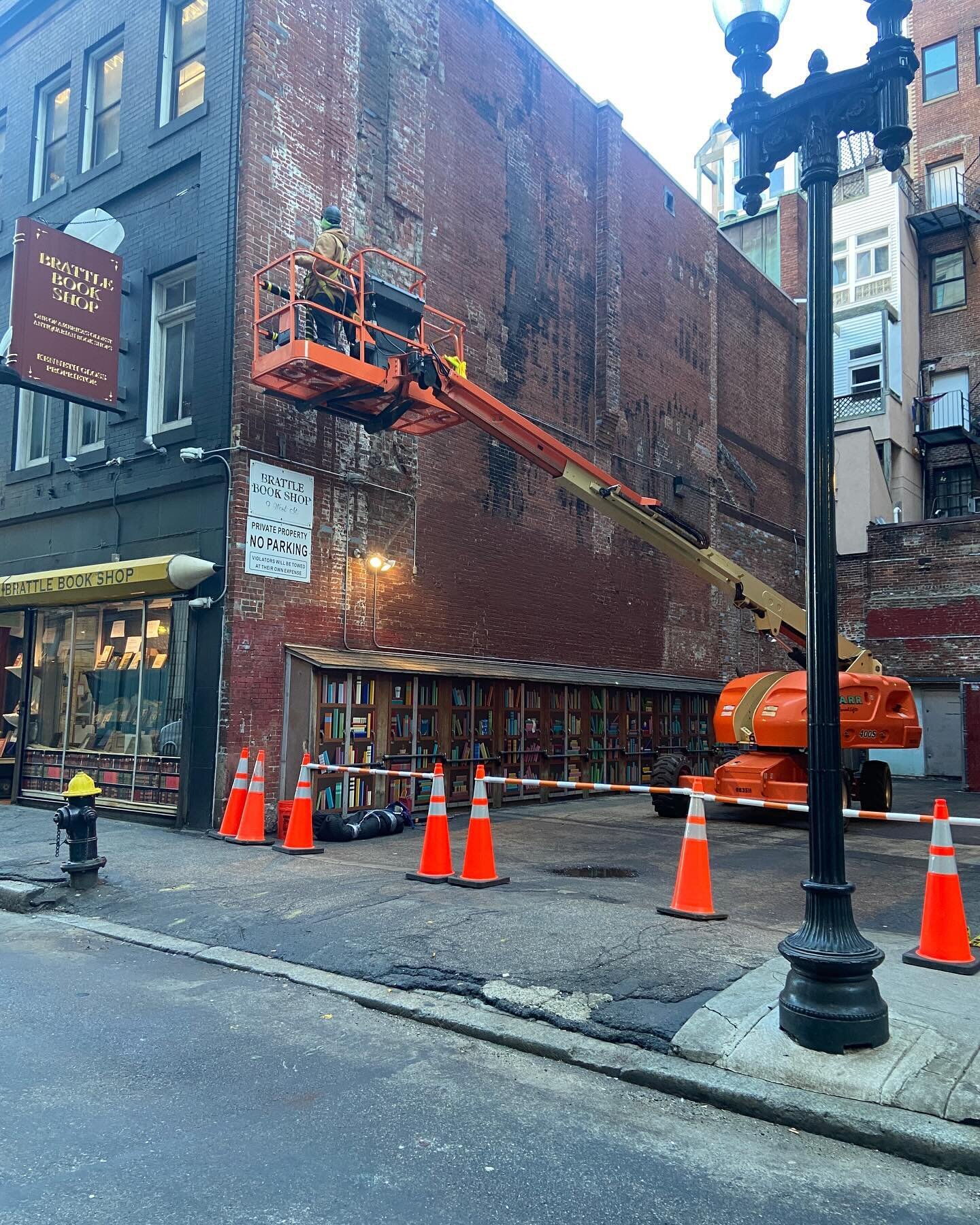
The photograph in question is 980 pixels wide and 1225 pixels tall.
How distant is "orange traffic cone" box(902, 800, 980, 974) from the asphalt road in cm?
230

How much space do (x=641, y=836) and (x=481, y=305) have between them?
9.48m

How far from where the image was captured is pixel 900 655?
80.9ft

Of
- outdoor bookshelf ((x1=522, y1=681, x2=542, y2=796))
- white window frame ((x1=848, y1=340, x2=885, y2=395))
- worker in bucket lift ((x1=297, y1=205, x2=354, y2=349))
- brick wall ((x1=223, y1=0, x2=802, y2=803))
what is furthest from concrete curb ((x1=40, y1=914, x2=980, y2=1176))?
white window frame ((x1=848, y1=340, x2=885, y2=395))

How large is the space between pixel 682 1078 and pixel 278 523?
9357mm

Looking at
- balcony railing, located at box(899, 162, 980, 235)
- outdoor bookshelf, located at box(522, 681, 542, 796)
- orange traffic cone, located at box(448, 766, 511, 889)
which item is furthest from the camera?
balcony railing, located at box(899, 162, 980, 235)

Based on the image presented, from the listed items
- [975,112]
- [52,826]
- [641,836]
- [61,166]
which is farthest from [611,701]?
[975,112]

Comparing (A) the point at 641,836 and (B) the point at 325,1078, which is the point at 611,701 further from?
(B) the point at 325,1078

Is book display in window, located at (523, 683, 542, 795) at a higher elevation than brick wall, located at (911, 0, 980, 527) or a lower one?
lower

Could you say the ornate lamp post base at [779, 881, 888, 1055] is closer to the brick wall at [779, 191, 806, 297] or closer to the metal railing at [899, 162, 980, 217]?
the brick wall at [779, 191, 806, 297]

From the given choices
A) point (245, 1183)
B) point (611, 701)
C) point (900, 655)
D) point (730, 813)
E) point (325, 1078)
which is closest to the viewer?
point (245, 1183)

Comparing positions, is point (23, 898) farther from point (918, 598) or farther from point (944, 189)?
point (944, 189)

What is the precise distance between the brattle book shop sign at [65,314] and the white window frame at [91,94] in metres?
3.53

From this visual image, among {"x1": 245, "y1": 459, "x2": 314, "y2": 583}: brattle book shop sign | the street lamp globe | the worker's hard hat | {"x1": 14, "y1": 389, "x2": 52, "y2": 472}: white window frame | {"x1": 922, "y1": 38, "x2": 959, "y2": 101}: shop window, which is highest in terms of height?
{"x1": 922, "y1": 38, "x2": 959, "y2": 101}: shop window

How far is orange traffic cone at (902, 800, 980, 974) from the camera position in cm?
592
